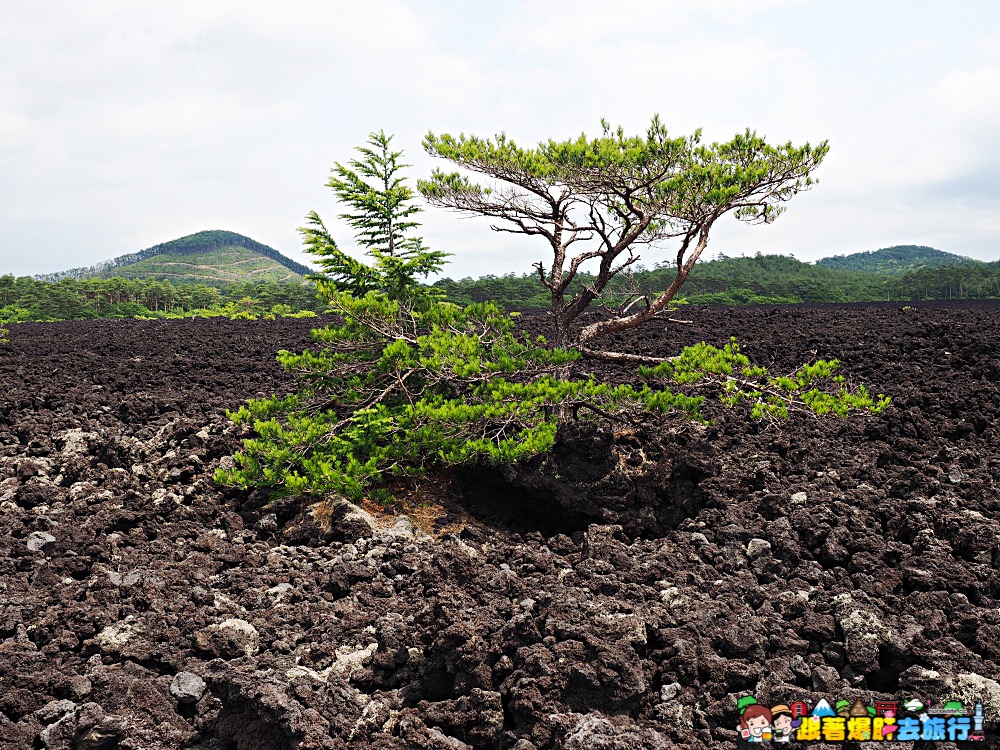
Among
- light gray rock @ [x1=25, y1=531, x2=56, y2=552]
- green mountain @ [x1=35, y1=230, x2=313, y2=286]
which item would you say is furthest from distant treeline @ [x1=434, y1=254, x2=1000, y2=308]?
green mountain @ [x1=35, y1=230, x2=313, y2=286]

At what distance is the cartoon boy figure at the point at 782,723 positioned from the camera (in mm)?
3061

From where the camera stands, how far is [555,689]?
332cm

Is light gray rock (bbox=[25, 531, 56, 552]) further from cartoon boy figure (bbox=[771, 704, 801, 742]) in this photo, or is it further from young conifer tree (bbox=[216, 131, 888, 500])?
cartoon boy figure (bbox=[771, 704, 801, 742])

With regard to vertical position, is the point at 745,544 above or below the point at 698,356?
below

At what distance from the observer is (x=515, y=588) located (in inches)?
169

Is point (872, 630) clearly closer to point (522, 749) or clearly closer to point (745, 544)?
point (745, 544)

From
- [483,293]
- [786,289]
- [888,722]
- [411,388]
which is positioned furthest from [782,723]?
[786,289]

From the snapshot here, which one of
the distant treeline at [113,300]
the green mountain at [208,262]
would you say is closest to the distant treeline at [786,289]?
the distant treeline at [113,300]

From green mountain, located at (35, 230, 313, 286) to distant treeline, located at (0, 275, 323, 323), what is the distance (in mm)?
79818

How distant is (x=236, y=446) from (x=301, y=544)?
222 centimetres

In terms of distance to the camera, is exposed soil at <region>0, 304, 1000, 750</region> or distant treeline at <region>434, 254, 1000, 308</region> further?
distant treeline at <region>434, 254, 1000, 308</region>

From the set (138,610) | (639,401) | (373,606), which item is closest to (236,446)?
(138,610)

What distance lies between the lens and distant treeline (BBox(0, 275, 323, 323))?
35750 millimetres

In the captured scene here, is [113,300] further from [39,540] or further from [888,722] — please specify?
[888,722]
